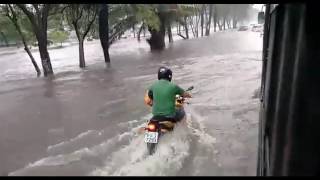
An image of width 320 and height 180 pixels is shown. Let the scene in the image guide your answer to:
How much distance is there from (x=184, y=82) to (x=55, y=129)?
25.6ft

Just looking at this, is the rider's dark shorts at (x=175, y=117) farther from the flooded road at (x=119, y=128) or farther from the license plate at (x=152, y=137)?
the license plate at (x=152, y=137)

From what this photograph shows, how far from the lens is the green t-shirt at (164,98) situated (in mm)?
7023

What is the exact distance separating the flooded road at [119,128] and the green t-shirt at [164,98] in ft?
1.35

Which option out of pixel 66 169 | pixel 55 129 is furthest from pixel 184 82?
pixel 66 169

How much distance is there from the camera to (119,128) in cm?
1001

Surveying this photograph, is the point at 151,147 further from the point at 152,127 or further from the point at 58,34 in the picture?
Answer: the point at 58,34

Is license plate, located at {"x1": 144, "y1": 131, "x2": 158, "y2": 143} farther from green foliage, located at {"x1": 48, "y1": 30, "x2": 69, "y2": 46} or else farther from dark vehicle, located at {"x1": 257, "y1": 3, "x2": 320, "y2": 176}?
green foliage, located at {"x1": 48, "y1": 30, "x2": 69, "y2": 46}

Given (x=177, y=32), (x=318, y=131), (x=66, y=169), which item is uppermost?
(x=318, y=131)

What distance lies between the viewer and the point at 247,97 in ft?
44.0

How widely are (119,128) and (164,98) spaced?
3211 millimetres

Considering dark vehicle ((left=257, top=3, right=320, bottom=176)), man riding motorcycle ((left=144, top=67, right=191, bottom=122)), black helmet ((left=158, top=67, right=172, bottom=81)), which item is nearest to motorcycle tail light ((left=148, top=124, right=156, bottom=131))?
man riding motorcycle ((left=144, top=67, right=191, bottom=122))

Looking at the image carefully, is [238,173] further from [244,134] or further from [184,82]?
[184,82]

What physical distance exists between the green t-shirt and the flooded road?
0.41 m

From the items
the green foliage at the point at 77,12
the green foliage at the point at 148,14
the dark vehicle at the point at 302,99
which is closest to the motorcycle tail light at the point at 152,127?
the dark vehicle at the point at 302,99
